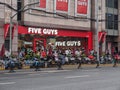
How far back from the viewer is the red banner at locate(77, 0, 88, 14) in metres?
48.2

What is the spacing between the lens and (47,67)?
35.6 meters

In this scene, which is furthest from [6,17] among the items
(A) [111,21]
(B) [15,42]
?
(A) [111,21]

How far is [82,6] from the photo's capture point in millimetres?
48969

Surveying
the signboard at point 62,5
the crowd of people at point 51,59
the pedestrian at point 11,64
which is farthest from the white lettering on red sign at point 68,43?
the pedestrian at point 11,64

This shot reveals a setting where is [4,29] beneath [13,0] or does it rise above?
beneath

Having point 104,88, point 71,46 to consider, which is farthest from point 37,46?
point 104,88

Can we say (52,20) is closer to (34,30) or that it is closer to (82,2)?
(34,30)

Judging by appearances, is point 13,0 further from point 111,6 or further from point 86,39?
point 111,6

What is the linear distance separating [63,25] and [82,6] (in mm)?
4792

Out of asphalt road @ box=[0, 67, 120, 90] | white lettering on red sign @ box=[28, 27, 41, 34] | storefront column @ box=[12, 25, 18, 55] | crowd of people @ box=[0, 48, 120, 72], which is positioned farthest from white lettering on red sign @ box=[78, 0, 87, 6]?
asphalt road @ box=[0, 67, 120, 90]

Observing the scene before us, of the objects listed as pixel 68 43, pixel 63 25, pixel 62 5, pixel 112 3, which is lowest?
pixel 68 43

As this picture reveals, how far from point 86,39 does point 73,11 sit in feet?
15.8

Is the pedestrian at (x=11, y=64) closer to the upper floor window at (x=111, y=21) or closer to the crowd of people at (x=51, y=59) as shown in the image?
the crowd of people at (x=51, y=59)

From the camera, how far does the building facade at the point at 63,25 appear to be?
4025cm
